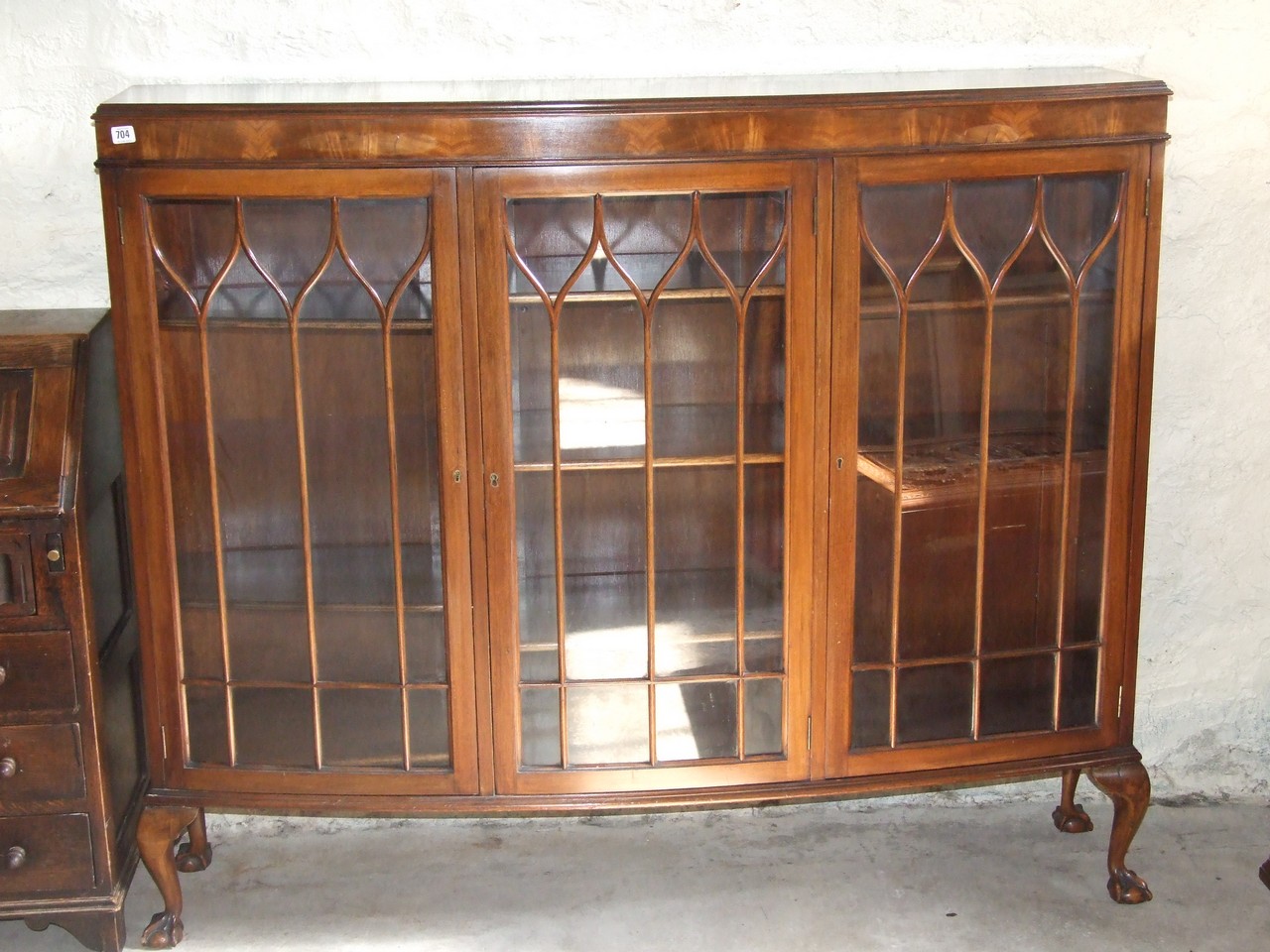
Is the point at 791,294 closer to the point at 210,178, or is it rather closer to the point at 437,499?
the point at 437,499

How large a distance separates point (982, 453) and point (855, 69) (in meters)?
0.85

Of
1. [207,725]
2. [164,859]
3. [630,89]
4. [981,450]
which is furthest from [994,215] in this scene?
[164,859]

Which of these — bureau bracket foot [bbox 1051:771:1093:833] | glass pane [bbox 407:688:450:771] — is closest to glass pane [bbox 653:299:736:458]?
glass pane [bbox 407:688:450:771]

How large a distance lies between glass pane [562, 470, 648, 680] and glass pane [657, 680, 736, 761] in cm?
8

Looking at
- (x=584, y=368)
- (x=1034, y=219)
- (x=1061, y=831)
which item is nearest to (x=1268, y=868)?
(x=1061, y=831)

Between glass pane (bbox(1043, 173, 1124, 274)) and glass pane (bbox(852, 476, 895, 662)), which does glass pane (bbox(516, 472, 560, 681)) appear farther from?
glass pane (bbox(1043, 173, 1124, 274))

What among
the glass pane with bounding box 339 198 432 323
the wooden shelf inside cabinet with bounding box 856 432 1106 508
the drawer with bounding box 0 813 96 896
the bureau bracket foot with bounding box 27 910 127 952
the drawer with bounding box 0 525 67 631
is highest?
the glass pane with bounding box 339 198 432 323

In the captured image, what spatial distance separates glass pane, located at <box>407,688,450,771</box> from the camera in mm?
2219

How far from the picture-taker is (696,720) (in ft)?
7.33

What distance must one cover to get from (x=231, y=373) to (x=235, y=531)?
263 millimetres

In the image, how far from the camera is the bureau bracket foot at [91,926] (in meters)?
2.23

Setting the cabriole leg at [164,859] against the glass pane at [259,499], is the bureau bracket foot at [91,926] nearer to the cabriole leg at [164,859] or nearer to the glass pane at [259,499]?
the cabriole leg at [164,859]

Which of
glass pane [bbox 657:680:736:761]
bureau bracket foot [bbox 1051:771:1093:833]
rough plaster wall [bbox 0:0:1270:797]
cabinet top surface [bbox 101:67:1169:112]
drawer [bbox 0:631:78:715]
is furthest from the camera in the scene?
bureau bracket foot [bbox 1051:771:1093:833]

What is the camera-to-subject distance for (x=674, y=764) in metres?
2.23
